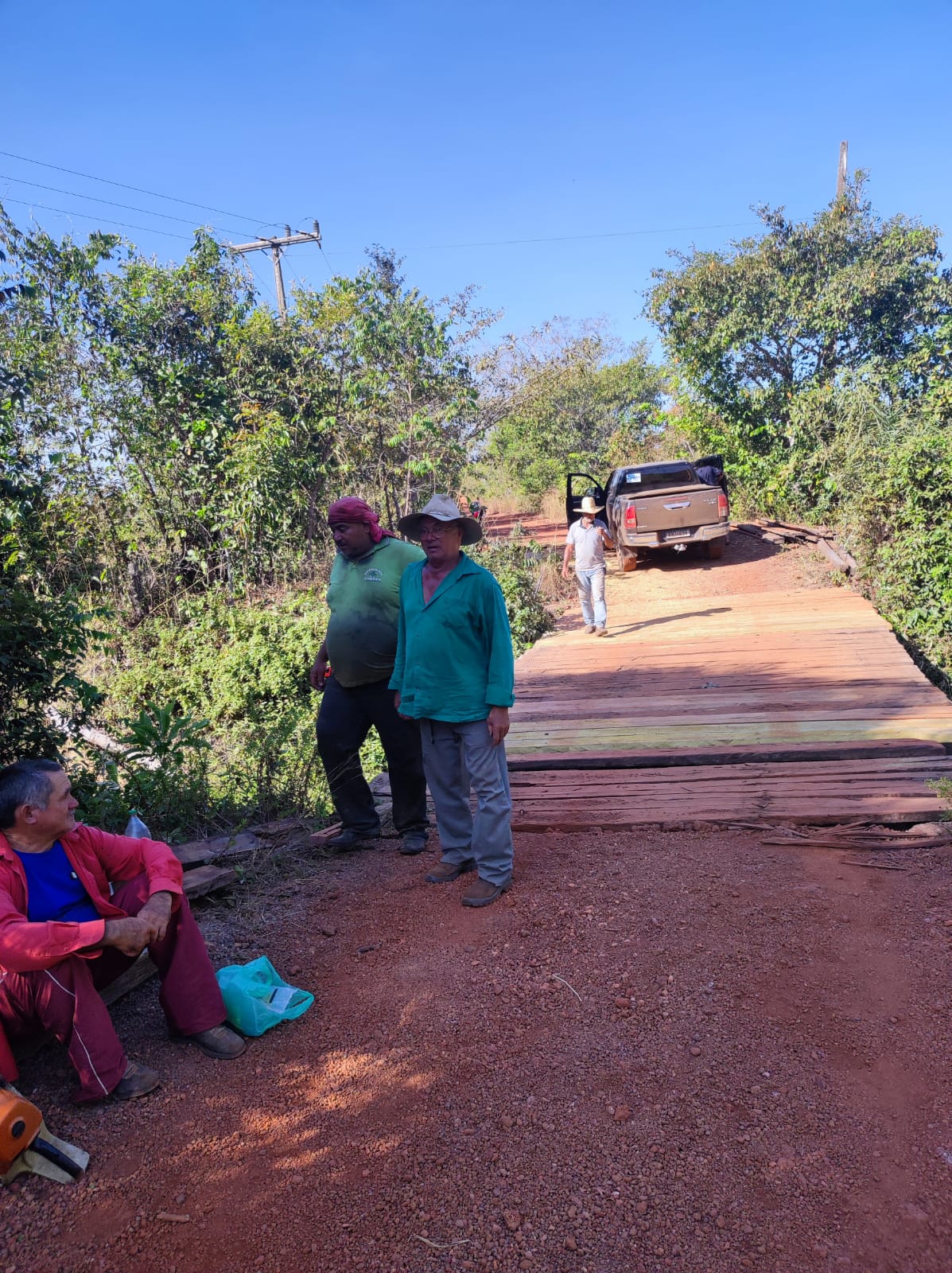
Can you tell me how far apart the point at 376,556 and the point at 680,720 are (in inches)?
A: 123

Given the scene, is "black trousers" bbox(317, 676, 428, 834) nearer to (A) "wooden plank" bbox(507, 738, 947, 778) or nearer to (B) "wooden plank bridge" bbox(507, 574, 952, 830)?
(B) "wooden plank bridge" bbox(507, 574, 952, 830)

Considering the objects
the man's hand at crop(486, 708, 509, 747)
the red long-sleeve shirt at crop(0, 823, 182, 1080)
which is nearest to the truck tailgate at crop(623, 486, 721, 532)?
the man's hand at crop(486, 708, 509, 747)

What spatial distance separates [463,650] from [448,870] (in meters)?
1.13

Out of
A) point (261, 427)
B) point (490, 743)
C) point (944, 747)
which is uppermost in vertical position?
point (261, 427)

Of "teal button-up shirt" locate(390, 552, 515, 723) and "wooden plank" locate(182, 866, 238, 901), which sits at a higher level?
"teal button-up shirt" locate(390, 552, 515, 723)

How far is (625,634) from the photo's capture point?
10.8m

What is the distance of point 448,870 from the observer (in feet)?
13.9

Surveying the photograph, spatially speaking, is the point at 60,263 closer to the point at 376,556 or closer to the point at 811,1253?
the point at 376,556

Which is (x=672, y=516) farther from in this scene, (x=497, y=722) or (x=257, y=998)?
(x=257, y=998)

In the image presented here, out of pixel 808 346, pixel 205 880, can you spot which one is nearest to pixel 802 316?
pixel 808 346

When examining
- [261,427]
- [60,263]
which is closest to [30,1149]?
[261,427]

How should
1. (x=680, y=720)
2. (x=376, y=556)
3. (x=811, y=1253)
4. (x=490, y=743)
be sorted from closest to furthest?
(x=811, y=1253) < (x=490, y=743) < (x=376, y=556) < (x=680, y=720)

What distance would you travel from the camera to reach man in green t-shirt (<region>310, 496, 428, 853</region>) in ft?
14.7

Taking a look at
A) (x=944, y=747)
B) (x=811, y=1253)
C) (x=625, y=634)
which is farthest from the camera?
(x=625, y=634)
